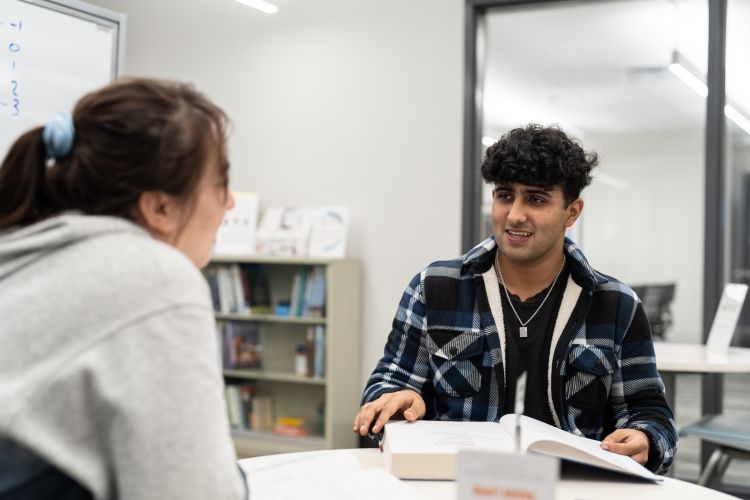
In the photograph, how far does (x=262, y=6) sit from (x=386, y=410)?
3.54 metres

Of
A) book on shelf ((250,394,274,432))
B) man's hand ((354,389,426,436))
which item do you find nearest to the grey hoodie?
man's hand ((354,389,426,436))

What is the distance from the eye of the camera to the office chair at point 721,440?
2.61 m

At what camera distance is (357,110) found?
4324mm

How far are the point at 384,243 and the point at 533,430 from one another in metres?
3.01

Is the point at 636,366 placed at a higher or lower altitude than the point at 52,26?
lower

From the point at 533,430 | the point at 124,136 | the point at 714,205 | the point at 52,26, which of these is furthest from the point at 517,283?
the point at 714,205

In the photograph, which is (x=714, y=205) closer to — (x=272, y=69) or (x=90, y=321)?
(x=272, y=69)

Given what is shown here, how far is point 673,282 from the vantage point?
169 inches

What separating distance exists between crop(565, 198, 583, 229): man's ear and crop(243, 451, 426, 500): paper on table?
92cm

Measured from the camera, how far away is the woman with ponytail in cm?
69

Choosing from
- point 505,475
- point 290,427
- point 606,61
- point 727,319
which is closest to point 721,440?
point 727,319

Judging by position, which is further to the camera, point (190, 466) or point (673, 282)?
point (673, 282)

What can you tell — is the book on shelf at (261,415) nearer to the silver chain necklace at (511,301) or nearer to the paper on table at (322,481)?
the silver chain necklace at (511,301)

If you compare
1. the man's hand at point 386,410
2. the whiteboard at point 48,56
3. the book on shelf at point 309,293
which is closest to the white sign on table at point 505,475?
the man's hand at point 386,410
